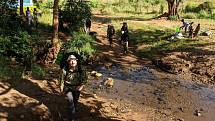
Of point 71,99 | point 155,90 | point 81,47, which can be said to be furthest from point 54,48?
point 71,99

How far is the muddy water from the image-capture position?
1302 centimetres

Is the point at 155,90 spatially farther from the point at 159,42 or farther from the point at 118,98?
the point at 159,42

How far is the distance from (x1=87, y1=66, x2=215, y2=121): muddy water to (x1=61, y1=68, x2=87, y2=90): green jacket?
11.6 feet

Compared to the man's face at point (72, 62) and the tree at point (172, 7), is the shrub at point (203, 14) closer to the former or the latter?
the tree at point (172, 7)

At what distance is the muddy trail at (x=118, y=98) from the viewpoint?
10.6 m

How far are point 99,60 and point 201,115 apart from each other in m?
8.65

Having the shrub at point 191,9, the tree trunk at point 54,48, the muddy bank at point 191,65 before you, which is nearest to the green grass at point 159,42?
the muddy bank at point 191,65

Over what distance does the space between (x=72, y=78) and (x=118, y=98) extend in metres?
5.15

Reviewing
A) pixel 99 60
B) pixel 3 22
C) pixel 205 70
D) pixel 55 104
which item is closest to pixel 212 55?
pixel 205 70

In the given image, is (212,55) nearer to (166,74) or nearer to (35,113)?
(166,74)

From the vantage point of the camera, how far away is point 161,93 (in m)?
15.6

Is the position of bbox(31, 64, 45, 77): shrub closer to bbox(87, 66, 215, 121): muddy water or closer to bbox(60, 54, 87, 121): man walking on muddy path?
bbox(87, 66, 215, 121): muddy water

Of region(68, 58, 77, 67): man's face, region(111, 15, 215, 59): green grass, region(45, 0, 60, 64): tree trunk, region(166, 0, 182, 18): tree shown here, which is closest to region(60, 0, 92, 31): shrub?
region(111, 15, 215, 59): green grass

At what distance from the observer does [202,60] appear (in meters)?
20.6
